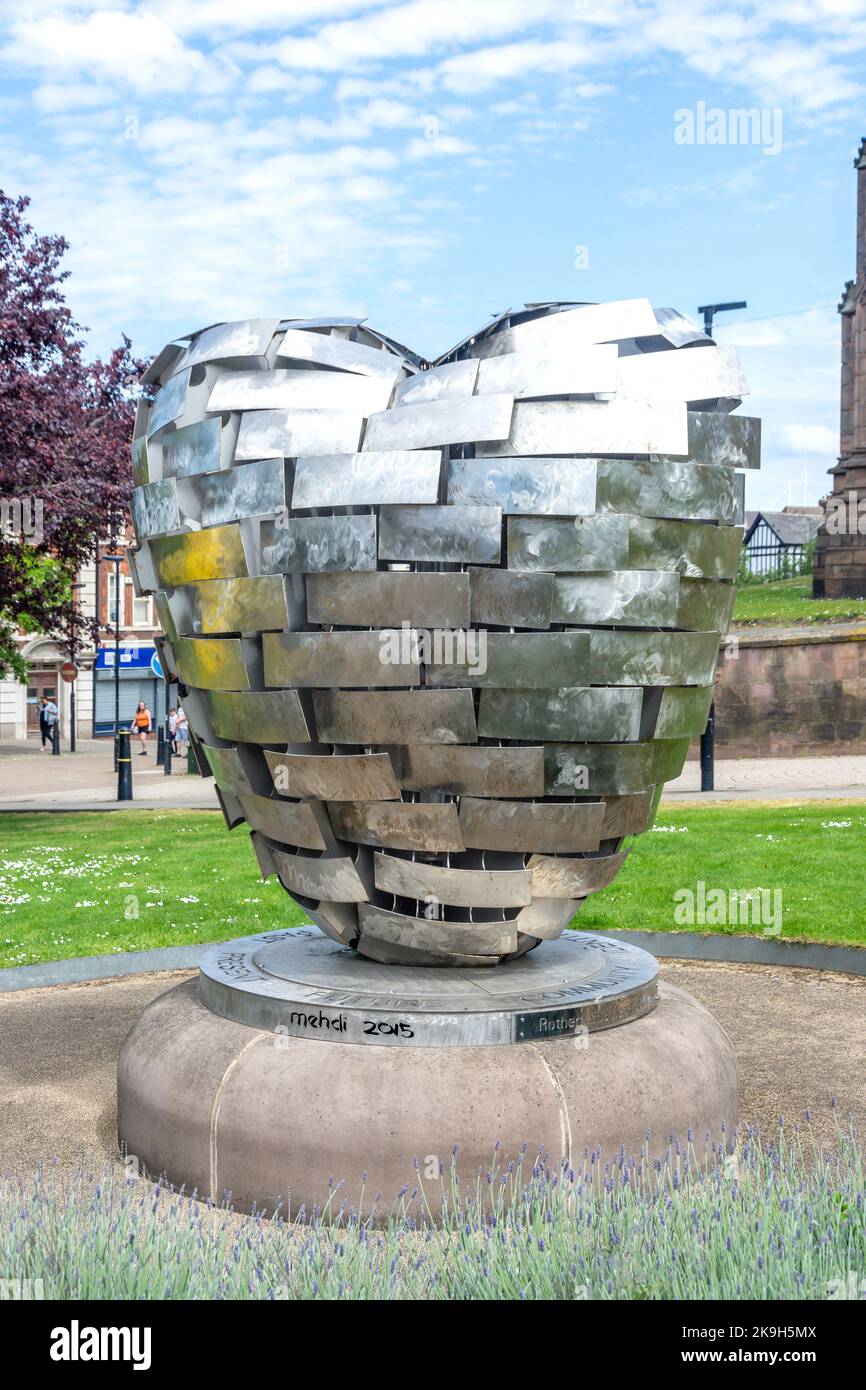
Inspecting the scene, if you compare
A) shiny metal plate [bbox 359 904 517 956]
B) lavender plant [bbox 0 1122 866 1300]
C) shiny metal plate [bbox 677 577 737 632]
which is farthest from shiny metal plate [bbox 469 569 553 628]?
lavender plant [bbox 0 1122 866 1300]

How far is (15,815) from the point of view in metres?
20.3

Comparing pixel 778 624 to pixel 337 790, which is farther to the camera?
pixel 778 624

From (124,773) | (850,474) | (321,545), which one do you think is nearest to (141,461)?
(321,545)

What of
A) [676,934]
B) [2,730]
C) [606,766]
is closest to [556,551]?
[606,766]

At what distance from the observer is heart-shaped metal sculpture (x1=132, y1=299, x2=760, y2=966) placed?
5.23 m

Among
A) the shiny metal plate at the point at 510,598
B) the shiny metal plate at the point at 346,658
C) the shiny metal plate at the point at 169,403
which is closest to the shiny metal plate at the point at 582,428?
the shiny metal plate at the point at 510,598

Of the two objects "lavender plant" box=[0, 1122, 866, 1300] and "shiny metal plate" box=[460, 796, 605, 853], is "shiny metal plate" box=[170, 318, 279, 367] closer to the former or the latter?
"shiny metal plate" box=[460, 796, 605, 853]

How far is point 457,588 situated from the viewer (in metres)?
5.22

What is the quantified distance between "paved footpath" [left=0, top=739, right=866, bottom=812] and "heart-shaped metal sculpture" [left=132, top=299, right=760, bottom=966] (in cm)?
1353

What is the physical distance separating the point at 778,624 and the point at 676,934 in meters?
25.6

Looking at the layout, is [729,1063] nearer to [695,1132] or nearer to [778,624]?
[695,1132]

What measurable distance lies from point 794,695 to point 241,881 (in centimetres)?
2073

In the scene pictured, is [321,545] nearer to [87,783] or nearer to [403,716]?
[403,716]

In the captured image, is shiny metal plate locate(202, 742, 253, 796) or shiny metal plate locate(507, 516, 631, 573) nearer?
shiny metal plate locate(507, 516, 631, 573)
